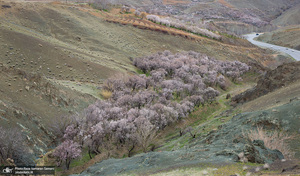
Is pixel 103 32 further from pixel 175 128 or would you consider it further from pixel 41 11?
pixel 175 128

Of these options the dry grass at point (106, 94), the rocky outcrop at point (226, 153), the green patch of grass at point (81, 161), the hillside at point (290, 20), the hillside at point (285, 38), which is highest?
the hillside at point (290, 20)

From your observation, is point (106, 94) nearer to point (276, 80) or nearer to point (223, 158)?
point (223, 158)

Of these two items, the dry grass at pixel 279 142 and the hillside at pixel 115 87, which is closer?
the dry grass at pixel 279 142

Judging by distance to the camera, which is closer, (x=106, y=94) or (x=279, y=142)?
(x=279, y=142)

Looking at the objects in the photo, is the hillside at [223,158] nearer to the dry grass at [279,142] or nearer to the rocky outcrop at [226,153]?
the rocky outcrop at [226,153]

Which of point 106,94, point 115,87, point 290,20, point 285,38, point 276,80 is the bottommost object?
point 106,94

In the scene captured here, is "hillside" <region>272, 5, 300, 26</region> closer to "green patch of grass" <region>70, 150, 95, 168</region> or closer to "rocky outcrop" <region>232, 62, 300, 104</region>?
"rocky outcrop" <region>232, 62, 300, 104</region>

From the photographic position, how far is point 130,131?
22.8 meters

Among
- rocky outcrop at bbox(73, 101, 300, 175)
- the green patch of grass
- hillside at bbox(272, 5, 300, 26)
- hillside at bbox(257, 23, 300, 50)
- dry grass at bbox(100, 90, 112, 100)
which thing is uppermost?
hillside at bbox(272, 5, 300, 26)

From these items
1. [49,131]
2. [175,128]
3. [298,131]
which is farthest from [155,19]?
[298,131]

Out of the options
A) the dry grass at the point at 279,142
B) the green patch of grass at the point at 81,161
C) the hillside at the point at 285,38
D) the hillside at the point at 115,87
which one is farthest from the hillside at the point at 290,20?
the green patch of grass at the point at 81,161

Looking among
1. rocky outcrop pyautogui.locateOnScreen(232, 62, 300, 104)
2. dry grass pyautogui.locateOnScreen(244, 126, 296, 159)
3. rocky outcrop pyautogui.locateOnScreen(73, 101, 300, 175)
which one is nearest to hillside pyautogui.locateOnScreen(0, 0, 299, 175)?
rocky outcrop pyautogui.locateOnScreen(73, 101, 300, 175)

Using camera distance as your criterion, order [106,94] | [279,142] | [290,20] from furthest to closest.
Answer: [290,20] → [106,94] → [279,142]

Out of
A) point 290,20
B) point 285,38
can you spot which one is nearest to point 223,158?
point 285,38
